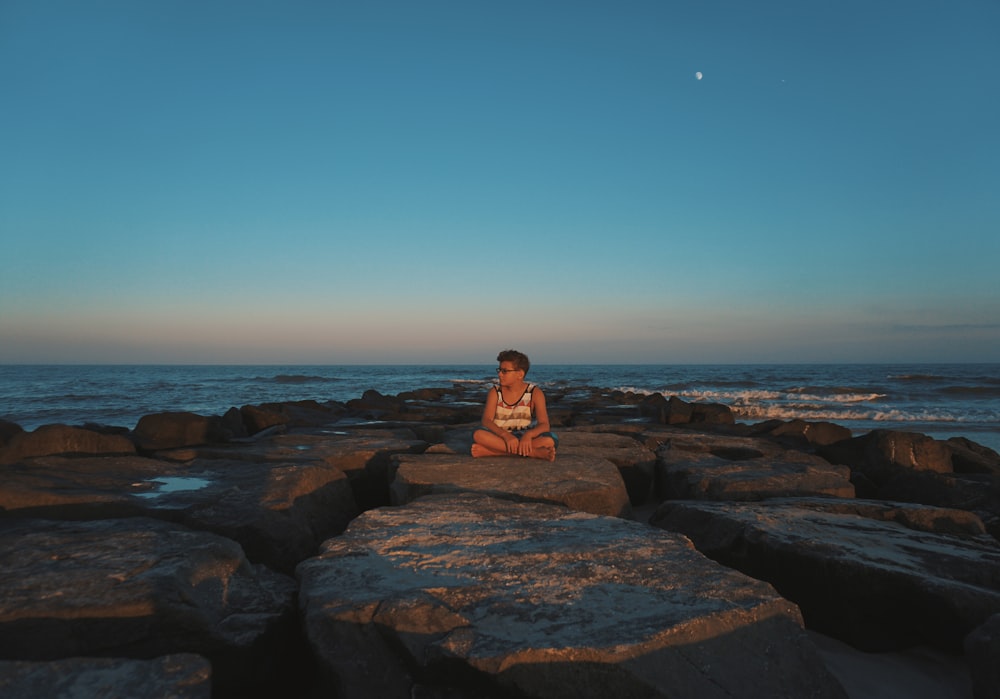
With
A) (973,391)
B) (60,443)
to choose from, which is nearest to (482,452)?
(60,443)

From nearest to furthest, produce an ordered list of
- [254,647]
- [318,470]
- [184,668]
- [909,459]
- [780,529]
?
[184,668] < [254,647] < [780,529] < [318,470] < [909,459]

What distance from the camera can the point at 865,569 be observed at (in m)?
2.81

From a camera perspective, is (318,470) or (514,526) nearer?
(514,526)

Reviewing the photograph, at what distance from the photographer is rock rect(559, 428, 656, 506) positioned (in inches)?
217

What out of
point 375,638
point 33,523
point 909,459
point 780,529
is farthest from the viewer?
point 909,459

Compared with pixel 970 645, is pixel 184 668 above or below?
above

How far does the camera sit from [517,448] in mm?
5152

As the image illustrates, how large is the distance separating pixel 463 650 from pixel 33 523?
262 cm

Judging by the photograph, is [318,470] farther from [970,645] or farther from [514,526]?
[970,645]

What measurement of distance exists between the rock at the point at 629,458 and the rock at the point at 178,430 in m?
4.86

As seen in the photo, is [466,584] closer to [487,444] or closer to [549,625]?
[549,625]

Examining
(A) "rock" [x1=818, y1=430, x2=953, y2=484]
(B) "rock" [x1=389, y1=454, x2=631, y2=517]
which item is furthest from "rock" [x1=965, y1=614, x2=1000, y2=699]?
(A) "rock" [x1=818, y1=430, x2=953, y2=484]

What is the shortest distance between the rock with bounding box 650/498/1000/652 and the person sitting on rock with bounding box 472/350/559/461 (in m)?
1.70

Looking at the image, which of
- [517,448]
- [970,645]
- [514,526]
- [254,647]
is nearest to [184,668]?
[254,647]
